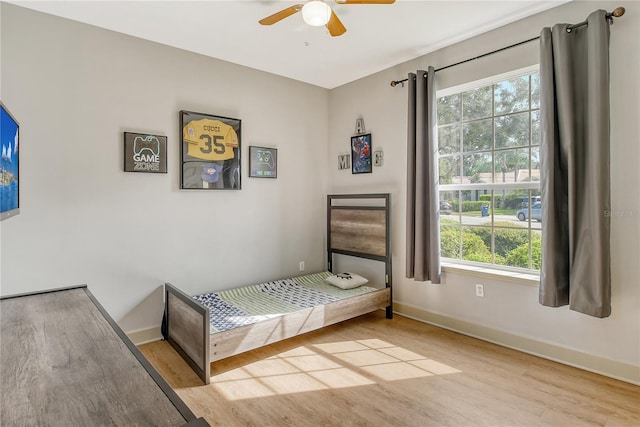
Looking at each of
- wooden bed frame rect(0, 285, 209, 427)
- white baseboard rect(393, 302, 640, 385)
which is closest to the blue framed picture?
wooden bed frame rect(0, 285, 209, 427)

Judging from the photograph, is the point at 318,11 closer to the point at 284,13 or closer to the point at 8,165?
the point at 284,13

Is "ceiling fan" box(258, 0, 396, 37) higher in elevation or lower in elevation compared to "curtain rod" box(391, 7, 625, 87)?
lower

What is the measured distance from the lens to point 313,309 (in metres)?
3.01

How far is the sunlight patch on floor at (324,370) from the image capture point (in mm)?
2326

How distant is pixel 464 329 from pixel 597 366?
3.15 ft

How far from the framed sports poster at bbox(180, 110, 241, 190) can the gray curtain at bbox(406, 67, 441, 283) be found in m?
1.74

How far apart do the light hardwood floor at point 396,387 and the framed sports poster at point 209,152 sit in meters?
1.52

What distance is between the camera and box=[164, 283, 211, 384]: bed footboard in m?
2.35

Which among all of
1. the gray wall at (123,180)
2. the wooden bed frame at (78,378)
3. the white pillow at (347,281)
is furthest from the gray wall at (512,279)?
the wooden bed frame at (78,378)

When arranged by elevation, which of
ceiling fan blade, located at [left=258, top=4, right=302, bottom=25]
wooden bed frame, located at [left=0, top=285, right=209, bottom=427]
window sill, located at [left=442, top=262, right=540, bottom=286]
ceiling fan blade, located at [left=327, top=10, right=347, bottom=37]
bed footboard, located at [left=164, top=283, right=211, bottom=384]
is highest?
ceiling fan blade, located at [left=258, top=4, right=302, bottom=25]

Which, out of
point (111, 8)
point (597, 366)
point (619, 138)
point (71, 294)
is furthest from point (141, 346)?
point (619, 138)

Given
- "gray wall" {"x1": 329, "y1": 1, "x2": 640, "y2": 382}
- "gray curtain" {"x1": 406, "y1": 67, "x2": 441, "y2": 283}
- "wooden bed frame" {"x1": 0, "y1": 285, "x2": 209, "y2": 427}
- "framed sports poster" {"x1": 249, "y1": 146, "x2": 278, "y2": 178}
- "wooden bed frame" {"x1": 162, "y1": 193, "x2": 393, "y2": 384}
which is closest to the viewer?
"wooden bed frame" {"x1": 0, "y1": 285, "x2": 209, "y2": 427}

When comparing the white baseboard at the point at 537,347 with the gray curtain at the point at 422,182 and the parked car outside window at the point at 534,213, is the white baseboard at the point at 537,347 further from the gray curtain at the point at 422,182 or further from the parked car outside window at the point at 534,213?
the parked car outside window at the point at 534,213

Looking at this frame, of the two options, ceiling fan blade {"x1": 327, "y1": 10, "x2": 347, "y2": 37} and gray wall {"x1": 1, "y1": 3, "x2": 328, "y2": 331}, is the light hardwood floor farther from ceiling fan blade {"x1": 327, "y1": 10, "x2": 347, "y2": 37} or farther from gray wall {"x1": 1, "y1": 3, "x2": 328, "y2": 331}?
ceiling fan blade {"x1": 327, "y1": 10, "x2": 347, "y2": 37}
